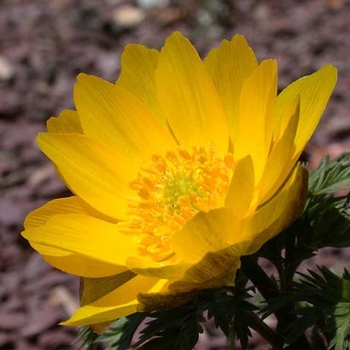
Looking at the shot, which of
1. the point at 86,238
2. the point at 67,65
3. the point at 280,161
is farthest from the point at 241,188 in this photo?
the point at 67,65

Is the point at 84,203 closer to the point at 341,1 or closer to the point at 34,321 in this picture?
the point at 34,321

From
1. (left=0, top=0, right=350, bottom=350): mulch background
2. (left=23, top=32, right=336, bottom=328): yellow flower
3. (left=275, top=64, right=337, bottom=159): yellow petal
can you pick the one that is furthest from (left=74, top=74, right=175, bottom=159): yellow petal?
(left=0, top=0, right=350, bottom=350): mulch background

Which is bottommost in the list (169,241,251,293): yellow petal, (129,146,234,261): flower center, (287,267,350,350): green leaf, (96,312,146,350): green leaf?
(287,267,350,350): green leaf

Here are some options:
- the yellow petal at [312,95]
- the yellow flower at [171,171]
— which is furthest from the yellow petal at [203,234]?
the yellow petal at [312,95]

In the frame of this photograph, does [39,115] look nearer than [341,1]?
Yes

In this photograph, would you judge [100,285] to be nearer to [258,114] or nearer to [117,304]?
[117,304]

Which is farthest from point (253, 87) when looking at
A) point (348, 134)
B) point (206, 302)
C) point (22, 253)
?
point (348, 134)

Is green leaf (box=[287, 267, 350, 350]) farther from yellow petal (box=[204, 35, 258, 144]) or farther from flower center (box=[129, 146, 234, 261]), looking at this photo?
yellow petal (box=[204, 35, 258, 144])

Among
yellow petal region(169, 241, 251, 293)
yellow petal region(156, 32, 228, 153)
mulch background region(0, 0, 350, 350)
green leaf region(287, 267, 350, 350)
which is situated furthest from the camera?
mulch background region(0, 0, 350, 350)
